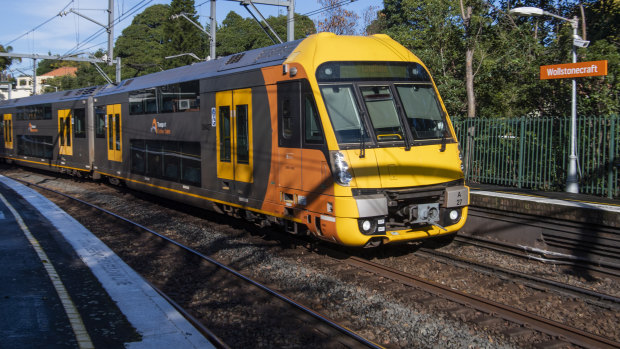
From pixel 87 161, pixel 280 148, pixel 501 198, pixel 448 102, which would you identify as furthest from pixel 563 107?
pixel 87 161

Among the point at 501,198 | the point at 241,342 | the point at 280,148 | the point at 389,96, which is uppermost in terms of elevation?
the point at 389,96

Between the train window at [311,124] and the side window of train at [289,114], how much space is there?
16 cm

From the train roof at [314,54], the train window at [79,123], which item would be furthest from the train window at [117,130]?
the train roof at [314,54]

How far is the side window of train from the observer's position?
820cm

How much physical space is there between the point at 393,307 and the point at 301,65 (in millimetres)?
3701

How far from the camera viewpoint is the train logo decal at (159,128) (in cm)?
1256

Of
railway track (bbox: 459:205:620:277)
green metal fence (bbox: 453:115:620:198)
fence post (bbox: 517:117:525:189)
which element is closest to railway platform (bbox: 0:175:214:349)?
railway track (bbox: 459:205:620:277)

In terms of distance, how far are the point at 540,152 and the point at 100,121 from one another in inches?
498

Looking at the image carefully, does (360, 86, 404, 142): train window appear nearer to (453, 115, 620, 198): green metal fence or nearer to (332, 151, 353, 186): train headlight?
(332, 151, 353, 186): train headlight

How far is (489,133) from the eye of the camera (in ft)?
47.6

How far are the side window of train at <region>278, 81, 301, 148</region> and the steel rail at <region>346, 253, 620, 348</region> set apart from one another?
2220mm

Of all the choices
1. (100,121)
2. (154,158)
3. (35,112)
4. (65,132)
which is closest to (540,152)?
(154,158)

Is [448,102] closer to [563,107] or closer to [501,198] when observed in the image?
[563,107]

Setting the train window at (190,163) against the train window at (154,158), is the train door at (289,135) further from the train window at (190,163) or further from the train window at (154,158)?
the train window at (154,158)
